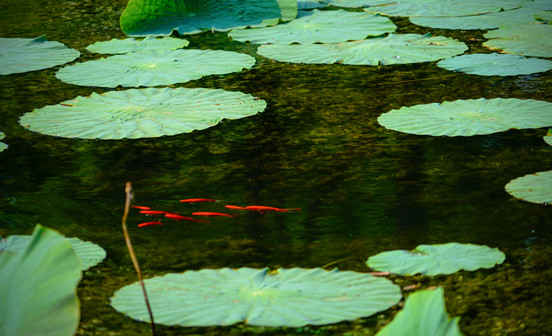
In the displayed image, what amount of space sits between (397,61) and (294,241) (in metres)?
1.55

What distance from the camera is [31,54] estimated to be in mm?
3146

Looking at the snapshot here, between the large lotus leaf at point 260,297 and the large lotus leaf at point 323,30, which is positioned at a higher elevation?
the large lotus leaf at point 323,30

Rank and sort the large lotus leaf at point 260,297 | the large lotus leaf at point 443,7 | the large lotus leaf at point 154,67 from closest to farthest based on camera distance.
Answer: the large lotus leaf at point 260,297
the large lotus leaf at point 154,67
the large lotus leaf at point 443,7

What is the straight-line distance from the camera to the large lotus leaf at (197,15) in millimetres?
3613

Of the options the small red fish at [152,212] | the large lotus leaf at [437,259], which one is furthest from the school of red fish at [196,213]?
the large lotus leaf at [437,259]

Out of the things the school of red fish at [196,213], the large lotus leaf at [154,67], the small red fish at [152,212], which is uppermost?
the large lotus leaf at [154,67]

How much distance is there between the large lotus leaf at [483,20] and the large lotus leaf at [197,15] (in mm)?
658

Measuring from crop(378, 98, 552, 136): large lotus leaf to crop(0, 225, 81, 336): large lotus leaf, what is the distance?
148cm

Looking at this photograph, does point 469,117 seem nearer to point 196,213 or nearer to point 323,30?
point 196,213

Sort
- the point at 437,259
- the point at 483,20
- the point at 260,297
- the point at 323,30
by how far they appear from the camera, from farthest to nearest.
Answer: the point at 483,20 → the point at 323,30 → the point at 437,259 → the point at 260,297

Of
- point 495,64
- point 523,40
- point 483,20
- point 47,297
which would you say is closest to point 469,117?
point 495,64

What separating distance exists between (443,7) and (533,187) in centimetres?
237

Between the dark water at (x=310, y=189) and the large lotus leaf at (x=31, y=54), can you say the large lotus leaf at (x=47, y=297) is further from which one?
the large lotus leaf at (x=31, y=54)

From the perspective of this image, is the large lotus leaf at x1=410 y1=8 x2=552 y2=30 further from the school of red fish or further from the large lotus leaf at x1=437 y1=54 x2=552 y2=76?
the school of red fish
